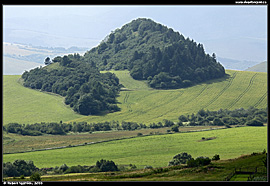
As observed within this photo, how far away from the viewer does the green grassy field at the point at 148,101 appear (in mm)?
135875

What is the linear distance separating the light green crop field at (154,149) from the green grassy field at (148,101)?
3068cm

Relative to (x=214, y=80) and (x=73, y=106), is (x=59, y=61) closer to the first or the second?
(x=73, y=106)

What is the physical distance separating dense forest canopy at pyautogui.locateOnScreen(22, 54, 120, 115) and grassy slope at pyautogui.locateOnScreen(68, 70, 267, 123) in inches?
197

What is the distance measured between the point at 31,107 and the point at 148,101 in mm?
36861

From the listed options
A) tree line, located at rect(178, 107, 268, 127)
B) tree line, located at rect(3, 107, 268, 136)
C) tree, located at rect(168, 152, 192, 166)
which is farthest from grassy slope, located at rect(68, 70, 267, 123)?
tree, located at rect(168, 152, 192, 166)

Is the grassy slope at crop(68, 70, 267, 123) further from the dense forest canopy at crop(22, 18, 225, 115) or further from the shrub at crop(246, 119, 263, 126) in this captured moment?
the shrub at crop(246, 119, 263, 126)

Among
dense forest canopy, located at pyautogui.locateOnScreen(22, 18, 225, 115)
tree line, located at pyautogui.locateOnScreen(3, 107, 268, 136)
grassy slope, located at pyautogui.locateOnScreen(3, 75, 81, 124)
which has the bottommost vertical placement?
tree line, located at pyautogui.locateOnScreen(3, 107, 268, 136)

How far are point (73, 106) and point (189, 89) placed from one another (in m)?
43.7

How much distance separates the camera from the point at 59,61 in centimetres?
17912

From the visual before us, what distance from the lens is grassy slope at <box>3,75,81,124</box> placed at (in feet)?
437

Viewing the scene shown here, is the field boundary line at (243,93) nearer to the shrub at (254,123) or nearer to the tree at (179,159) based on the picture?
the shrub at (254,123)

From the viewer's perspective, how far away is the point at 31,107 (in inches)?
5645

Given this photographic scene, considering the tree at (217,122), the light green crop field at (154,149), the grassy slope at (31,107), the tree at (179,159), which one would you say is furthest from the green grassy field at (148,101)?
the tree at (179,159)

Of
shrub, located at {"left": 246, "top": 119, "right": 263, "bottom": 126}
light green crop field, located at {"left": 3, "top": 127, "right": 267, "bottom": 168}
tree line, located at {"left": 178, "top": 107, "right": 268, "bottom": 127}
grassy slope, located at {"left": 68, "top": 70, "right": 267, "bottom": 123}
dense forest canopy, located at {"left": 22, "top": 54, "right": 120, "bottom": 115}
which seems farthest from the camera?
dense forest canopy, located at {"left": 22, "top": 54, "right": 120, "bottom": 115}
